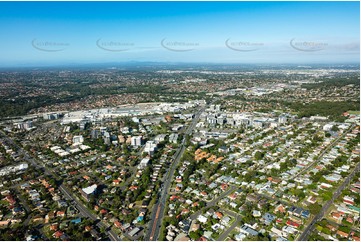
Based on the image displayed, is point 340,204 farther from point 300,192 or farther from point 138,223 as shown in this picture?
point 138,223

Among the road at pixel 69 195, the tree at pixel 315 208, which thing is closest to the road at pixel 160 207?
the road at pixel 69 195

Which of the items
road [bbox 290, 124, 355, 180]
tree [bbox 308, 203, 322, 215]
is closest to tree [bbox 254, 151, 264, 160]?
road [bbox 290, 124, 355, 180]

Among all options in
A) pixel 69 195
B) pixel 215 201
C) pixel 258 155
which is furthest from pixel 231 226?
pixel 69 195

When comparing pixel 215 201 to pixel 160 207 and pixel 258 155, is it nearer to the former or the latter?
pixel 160 207

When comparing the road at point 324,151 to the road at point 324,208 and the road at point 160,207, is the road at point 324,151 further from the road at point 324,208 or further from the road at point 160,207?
the road at point 160,207

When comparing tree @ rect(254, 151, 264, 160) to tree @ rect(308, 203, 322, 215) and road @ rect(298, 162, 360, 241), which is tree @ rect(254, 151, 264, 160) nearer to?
road @ rect(298, 162, 360, 241)

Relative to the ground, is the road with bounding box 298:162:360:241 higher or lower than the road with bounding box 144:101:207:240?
higher

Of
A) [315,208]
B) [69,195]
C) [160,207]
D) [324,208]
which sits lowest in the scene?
[69,195]

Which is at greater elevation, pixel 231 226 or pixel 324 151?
pixel 324 151

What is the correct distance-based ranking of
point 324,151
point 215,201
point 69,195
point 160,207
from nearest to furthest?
point 160,207 < point 215,201 < point 69,195 < point 324,151

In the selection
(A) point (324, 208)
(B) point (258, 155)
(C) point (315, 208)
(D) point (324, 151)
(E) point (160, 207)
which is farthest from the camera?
(D) point (324, 151)

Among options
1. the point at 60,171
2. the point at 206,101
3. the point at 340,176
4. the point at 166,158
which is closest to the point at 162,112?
the point at 206,101
